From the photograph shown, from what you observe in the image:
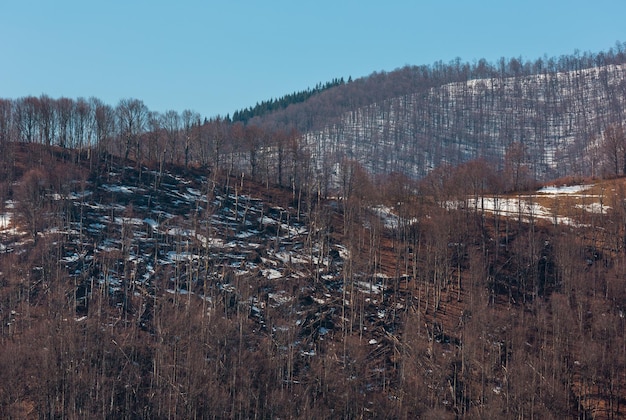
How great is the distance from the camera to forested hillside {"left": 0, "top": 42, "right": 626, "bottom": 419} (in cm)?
6322

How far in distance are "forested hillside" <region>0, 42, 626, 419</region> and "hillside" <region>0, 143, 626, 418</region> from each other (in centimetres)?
27

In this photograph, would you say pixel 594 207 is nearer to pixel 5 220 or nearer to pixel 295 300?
pixel 295 300

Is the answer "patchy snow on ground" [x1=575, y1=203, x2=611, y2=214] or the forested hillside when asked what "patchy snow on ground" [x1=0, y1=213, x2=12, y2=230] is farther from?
"patchy snow on ground" [x1=575, y1=203, x2=611, y2=214]

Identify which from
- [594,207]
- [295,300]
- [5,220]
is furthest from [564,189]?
[5,220]

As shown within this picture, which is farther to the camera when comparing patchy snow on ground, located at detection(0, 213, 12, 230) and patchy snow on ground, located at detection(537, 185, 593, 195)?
patchy snow on ground, located at detection(537, 185, 593, 195)

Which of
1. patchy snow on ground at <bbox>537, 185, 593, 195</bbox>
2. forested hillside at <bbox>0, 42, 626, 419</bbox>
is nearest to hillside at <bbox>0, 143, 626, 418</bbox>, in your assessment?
forested hillside at <bbox>0, 42, 626, 419</bbox>

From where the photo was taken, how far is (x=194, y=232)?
9375 centimetres

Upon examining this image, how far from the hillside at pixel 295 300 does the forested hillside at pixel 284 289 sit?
0.27 meters

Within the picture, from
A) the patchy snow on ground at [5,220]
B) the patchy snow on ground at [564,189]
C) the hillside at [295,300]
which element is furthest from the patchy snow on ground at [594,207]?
the patchy snow on ground at [5,220]

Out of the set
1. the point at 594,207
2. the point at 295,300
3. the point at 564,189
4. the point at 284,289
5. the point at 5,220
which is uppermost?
the point at 564,189

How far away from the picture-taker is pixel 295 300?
263ft

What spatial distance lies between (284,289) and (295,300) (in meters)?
3.06

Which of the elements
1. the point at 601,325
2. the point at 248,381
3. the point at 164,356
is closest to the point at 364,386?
the point at 248,381

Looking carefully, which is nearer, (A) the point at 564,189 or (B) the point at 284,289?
(B) the point at 284,289
